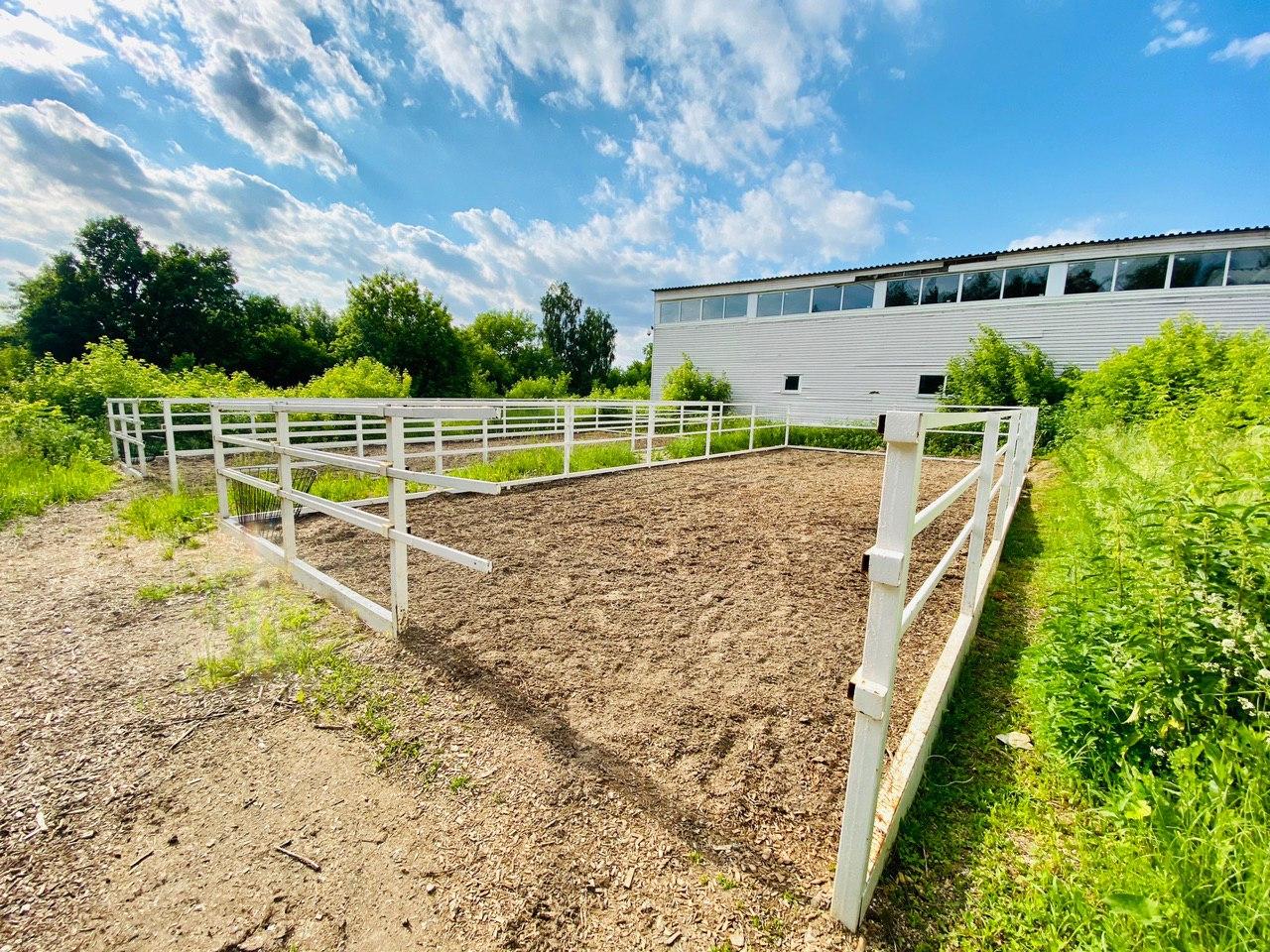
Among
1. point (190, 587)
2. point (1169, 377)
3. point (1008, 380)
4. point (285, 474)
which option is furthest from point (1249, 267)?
point (190, 587)

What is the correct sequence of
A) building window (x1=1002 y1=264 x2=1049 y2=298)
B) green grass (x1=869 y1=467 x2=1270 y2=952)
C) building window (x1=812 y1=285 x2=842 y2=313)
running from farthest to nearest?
building window (x1=812 y1=285 x2=842 y2=313) < building window (x1=1002 y1=264 x2=1049 y2=298) < green grass (x1=869 y1=467 x2=1270 y2=952)

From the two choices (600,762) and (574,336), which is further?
(574,336)

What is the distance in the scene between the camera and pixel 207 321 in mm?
27734

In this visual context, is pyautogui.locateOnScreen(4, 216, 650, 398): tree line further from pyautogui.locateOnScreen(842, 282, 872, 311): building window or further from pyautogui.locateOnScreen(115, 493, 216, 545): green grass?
pyautogui.locateOnScreen(115, 493, 216, 545): green grass

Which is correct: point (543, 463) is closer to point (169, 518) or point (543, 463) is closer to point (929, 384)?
point (169, 518)

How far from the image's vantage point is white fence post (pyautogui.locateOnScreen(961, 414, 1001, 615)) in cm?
260

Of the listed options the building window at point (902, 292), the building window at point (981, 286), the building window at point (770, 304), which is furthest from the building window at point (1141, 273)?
the building window at point (770, 304)

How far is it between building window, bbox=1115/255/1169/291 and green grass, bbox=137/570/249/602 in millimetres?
17210

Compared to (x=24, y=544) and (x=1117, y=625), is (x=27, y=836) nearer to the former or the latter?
(x=1117, y=625)

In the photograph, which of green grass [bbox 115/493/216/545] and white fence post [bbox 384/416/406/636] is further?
green grass [bbox 115/493/216/545]

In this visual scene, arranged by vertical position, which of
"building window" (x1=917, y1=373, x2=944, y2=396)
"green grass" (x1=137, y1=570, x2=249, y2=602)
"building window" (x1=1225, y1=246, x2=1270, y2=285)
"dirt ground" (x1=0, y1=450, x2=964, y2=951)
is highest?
"building window" (x1=1225, y1=246, x2=1270, y2=285)

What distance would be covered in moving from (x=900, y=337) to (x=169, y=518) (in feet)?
52.8

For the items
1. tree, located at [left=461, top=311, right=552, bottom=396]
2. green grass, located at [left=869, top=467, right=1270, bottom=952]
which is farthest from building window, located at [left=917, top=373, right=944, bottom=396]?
tree, located at [left=461, top=311, right=552, bottom=396]

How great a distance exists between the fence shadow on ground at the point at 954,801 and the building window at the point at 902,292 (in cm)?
1411
